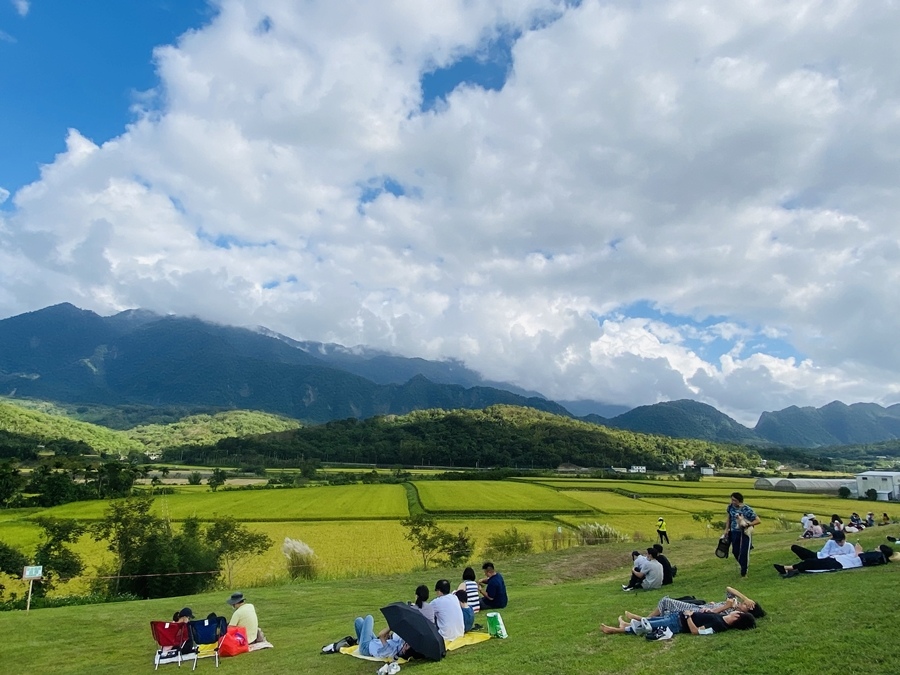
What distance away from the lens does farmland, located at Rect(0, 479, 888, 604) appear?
3503 centimetres

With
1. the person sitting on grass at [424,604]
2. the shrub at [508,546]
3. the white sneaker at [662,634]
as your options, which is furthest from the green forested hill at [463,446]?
the white sneaker at [662,634]

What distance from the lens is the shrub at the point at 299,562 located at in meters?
26.7

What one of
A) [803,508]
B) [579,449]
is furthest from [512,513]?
[579,449]

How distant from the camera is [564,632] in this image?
9.63 metres

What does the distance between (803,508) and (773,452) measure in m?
137

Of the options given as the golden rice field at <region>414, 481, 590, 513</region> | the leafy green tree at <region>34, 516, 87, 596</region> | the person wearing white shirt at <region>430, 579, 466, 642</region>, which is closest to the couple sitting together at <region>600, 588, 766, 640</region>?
the person wearing white shirt at <region>430, 579, 466, 642</region>

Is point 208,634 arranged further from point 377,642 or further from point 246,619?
point 377,642

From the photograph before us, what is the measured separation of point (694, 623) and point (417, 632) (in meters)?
4.45

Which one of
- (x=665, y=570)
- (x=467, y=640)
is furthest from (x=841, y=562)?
(x=467, y=640)

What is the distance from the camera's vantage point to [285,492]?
241 ft

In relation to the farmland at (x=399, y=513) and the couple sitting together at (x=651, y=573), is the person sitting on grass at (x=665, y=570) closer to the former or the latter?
the couple sitting together at (x=651, y=573)

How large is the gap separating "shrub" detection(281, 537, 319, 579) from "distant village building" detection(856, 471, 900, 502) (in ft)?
246

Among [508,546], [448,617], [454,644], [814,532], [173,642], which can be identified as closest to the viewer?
[454,644]

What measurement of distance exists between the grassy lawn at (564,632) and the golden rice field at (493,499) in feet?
116
